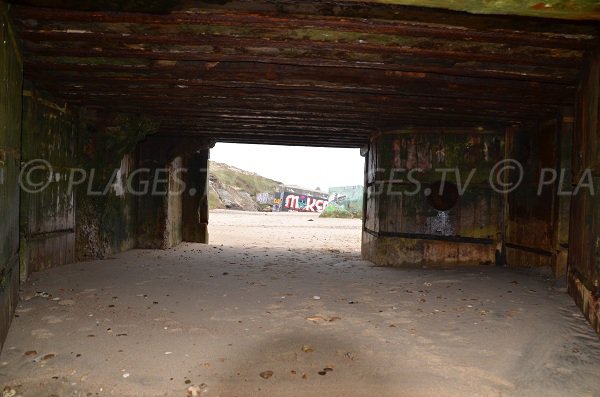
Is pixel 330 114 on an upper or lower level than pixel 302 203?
upper

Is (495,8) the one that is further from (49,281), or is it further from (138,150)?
(138,150)

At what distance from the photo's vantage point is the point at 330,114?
7.31 m

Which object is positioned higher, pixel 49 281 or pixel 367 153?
pixel 367 153

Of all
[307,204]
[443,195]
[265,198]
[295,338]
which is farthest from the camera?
[307,204]

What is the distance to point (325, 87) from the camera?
5.59 m

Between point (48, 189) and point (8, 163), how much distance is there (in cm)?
288

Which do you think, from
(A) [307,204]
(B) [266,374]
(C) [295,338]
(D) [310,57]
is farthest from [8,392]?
(A) [307,204]

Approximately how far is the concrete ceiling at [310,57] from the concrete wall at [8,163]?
0.91 ft

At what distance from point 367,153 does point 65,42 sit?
7.04m

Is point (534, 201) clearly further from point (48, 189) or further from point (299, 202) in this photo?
point (299, 202)

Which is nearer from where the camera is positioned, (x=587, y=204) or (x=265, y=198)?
(x=587, y=204)

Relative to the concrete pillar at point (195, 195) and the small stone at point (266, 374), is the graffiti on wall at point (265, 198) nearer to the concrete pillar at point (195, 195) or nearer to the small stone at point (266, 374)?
the concrete pillar at point (195, 195)

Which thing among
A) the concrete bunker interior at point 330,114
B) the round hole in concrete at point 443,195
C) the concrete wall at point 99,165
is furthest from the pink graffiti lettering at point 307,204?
the round hole in concrete at point 443,195

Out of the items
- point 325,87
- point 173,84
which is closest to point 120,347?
point 173,84
